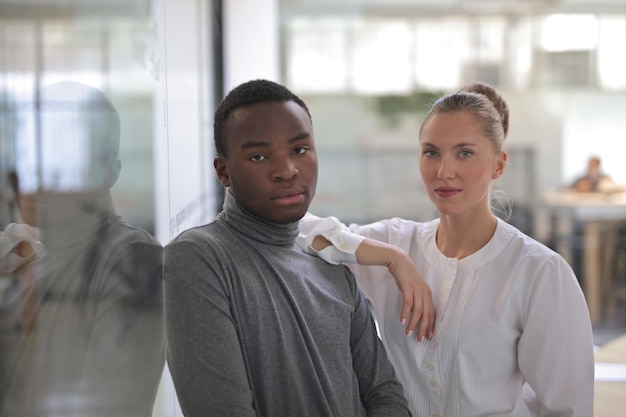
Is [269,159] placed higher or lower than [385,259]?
higher

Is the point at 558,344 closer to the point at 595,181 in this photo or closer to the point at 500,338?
the point at 500,338

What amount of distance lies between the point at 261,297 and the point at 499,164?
66 cm

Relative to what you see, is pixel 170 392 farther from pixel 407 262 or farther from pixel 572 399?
pixel 572 399

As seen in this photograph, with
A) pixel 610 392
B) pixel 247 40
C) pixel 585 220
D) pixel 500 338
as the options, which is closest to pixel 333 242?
pixel 500 338

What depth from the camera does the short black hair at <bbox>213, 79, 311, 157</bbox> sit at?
1.15 m

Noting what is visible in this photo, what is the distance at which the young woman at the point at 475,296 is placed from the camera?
1342 mm

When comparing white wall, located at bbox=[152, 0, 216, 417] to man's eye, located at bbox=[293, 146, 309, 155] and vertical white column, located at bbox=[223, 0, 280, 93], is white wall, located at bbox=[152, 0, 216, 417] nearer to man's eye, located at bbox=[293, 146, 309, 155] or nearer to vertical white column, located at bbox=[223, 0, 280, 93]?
man's eye, located at bbox=[293, 146, 309, 155]

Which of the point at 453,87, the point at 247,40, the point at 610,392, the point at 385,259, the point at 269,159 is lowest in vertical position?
the point at 610,392

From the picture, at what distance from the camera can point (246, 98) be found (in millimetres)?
1146

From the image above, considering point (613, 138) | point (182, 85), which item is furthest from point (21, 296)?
point (613, 138)

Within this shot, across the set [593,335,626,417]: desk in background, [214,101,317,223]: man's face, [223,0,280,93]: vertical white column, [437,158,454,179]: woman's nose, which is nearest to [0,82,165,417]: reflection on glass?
[214,101,317,223]: man's face

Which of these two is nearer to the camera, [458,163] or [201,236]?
[201,236]

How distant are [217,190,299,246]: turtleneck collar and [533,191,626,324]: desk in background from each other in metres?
3.48

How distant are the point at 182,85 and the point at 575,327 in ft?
3.78
